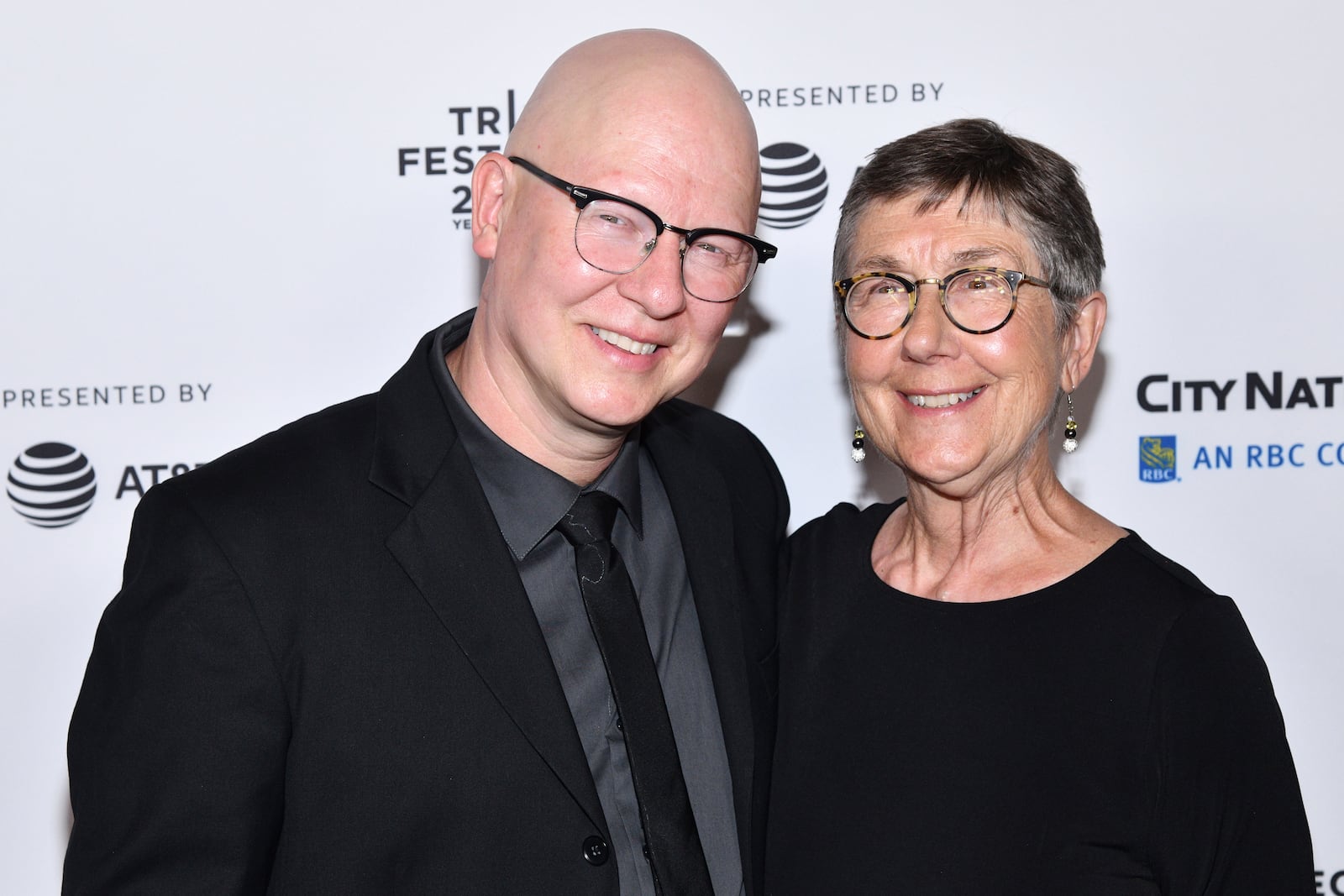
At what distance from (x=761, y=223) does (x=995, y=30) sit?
2.19 ft

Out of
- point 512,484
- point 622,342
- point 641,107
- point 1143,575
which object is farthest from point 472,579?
point 1143,575

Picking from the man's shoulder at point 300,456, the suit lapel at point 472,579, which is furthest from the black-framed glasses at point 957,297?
the man's shoulder at point 300,456

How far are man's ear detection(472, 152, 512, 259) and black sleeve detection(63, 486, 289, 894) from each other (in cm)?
62

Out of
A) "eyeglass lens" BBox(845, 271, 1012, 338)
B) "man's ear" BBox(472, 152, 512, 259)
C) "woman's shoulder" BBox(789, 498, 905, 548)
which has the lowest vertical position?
"woman's shoulder" BBox(789, 498, 905, 548)

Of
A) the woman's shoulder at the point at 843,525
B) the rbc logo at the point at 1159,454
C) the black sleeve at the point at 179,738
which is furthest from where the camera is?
the rbc logo at the point at 1159,454

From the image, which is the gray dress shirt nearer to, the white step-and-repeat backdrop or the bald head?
the bald head

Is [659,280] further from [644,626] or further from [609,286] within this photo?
[644,626]

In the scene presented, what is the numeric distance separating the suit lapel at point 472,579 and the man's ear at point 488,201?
30 cm

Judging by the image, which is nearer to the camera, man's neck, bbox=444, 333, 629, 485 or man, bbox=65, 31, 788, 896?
man, bbox=65, 31, 788, 896

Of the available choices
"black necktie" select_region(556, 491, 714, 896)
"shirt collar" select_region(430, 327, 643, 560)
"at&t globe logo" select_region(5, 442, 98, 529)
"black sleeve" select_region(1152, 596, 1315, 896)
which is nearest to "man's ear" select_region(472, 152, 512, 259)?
"shirt collar" select_region(430, 327, 643, 560)

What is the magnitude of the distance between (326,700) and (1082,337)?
131cm

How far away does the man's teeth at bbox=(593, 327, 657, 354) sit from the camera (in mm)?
1719

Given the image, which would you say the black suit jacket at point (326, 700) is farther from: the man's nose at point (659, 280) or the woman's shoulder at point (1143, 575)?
the woman's shoulder at point (1143, 575)

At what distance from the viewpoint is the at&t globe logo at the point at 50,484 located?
263cm
